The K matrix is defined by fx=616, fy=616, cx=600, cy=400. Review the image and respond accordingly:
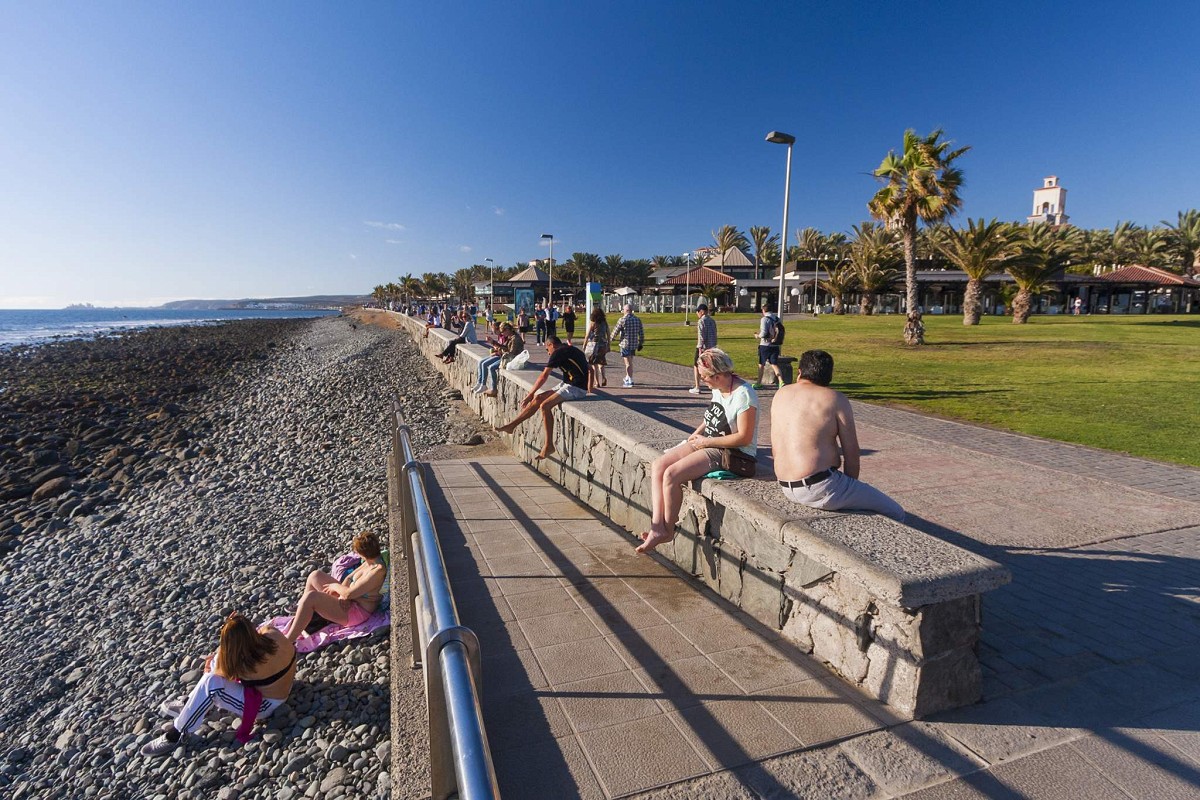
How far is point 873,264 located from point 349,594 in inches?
1655

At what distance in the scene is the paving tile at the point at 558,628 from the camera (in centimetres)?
335

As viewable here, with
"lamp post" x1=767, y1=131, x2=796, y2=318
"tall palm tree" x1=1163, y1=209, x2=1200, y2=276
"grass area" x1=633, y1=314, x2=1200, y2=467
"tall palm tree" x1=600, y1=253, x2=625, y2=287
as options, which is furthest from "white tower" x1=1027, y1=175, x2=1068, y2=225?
"lamp post" x1=767, y1=131, x2=796, y2=318

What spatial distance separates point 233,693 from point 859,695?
3.93 m

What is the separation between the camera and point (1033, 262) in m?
29.1

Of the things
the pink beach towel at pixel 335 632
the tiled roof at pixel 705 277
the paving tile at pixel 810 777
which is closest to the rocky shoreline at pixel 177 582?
the pink beach towel at pixel 335 632

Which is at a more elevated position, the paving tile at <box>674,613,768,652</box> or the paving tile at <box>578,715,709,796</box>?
the paving tile at <box>578,715,709,796</box>

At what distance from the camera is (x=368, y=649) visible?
192 inches

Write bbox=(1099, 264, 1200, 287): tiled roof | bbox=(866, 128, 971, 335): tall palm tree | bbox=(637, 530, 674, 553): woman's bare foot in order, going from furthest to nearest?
bbox=(1099, 264, 1200, 287): tiled roof < bbox=(866, 128, 971, 335): tall palm tree < bbox=(637, 530, 674, 553): woman's bare foot

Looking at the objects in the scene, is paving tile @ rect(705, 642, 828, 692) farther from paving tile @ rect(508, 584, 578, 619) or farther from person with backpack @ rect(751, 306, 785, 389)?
person with backpack @ rect(751, 306, 785, 389)

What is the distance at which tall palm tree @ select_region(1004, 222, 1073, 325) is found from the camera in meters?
28.9

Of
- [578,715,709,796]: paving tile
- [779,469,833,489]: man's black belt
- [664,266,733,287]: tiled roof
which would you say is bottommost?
[578,715,709,796]: paving tile

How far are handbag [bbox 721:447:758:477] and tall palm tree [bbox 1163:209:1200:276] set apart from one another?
64925 millimetres

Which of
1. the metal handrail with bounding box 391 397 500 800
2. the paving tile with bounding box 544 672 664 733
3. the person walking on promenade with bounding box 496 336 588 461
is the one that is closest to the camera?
the metal handrail with bounding box 391 397 500 800

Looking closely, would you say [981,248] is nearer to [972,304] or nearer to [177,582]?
[972,304]
